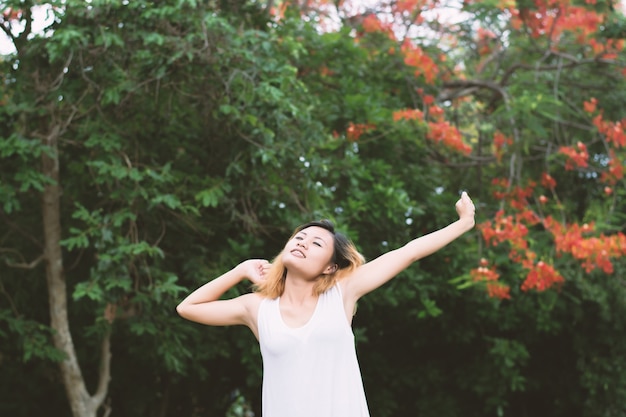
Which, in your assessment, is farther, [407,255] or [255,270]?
[255,270]

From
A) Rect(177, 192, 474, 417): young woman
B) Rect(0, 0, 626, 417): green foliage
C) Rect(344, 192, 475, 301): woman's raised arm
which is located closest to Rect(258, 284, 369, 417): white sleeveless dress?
Rect(177, 192, 474, 417): young woman

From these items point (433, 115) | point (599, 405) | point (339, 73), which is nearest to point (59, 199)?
point (339, 73)

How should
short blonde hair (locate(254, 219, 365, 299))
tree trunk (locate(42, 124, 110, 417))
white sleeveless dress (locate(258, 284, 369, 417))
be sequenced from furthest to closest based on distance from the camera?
tree trunk (locate(42, 124, 110, 417))
short blonde hair (locate(254, 219, 365, 299))
white sleeveless dress (locate(258, 284, 369, 417))

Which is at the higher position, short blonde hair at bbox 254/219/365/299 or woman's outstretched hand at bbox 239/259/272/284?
woman's outstretched hand at bbox 239/259/272/284

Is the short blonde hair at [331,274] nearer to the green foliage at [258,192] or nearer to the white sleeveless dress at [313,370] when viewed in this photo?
the white sleeveless dress at [313,370]

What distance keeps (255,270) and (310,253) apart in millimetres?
273

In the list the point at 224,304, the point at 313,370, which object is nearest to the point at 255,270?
the point at 224,304

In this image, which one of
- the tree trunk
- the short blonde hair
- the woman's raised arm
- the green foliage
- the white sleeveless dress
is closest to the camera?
the white sleeveless dress

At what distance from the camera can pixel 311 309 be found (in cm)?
352

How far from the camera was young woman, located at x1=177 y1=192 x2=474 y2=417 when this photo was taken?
339cm

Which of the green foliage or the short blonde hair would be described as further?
the green foliage

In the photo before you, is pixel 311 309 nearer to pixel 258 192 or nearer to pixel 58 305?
pixel 258 192

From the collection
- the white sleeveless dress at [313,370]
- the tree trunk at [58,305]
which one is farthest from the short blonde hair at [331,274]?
the tree trunk at [58,305]

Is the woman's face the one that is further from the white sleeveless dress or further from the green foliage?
the green foliage
